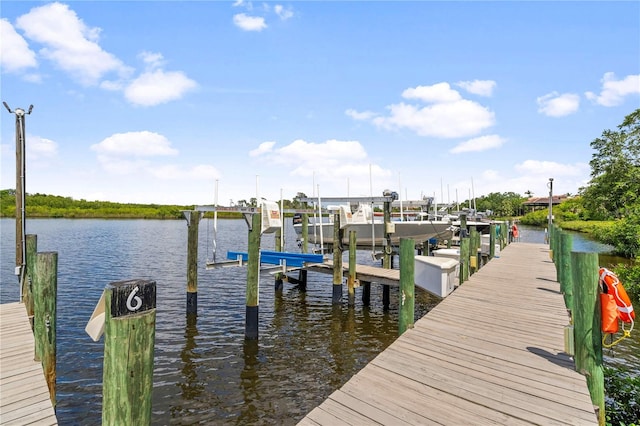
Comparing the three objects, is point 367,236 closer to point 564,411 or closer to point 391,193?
point 391,193

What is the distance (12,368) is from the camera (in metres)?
5.21

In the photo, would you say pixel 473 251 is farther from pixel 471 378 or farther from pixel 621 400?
pixel 471 378

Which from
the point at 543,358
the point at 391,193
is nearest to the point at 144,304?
the point at 543,358

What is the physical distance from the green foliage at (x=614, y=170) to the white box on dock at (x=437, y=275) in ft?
91.6

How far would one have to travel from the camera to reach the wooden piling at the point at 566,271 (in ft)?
27.2

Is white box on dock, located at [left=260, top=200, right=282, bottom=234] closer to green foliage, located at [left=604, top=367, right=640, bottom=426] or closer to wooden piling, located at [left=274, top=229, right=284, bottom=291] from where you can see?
wooden piling, located at [left=274, top=229, right=284, bottom=291]

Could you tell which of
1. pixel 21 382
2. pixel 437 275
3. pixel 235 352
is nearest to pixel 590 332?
pixel 437 275

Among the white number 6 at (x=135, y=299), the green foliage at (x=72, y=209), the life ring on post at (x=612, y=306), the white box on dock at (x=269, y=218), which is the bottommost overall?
the life ring on post at (x=612, y=306)

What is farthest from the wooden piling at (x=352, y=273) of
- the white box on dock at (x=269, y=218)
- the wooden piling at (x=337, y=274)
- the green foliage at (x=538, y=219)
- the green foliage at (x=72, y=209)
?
the green foliage at (x=72, y=209)

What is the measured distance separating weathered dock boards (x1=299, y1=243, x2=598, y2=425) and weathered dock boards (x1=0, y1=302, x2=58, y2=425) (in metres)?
3.20

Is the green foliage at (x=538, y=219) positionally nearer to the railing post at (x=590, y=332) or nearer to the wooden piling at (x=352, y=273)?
the wooden piling at (x=352, y=273)

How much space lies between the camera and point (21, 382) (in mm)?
4852

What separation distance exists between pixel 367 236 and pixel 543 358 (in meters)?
15.7

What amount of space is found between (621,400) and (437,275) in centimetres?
457
